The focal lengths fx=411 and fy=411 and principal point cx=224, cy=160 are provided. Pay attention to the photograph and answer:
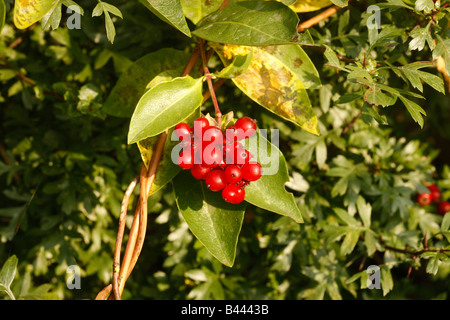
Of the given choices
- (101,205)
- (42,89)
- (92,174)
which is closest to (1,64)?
(42,89)

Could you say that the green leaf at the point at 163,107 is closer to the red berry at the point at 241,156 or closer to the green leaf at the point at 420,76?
the red berry at the point at 241,156

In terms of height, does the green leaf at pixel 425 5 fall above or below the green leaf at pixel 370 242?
above

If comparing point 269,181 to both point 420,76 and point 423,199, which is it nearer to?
point 420,76

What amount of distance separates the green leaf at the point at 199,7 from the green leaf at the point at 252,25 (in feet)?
0.25

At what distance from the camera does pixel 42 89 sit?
1.34m

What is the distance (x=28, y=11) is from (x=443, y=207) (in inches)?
62.9

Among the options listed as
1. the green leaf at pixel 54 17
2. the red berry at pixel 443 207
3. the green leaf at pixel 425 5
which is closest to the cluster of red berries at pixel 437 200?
the red berry at pixel 443 207

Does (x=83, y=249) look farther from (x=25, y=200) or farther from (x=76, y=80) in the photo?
(x=76, y=80)

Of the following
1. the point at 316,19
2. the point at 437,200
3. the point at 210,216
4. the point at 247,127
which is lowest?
the point at 437,200

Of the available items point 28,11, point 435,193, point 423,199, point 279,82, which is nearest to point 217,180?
point 279,82

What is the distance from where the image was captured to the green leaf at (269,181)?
917 millimetres

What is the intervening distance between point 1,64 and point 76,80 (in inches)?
9.0

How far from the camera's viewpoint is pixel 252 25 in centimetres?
87

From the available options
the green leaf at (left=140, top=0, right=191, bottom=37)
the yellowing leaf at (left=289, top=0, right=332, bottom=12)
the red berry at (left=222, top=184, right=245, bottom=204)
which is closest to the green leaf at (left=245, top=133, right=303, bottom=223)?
the red berry at (left=222, top=184, right=245, bottom=204)
